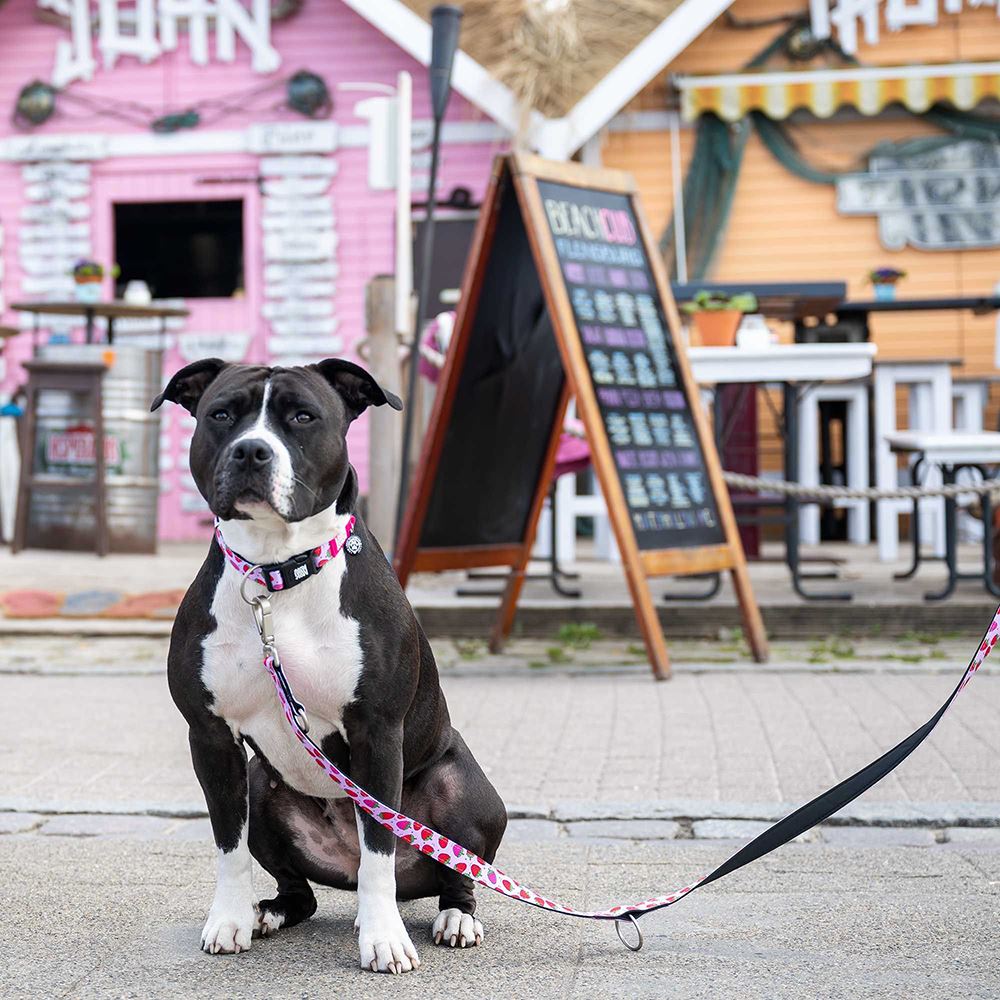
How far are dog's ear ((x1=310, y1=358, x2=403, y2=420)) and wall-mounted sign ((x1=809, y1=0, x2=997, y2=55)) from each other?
9.87 m

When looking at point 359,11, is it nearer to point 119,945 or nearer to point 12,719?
point 12,719

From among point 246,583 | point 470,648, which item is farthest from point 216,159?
point 246,583

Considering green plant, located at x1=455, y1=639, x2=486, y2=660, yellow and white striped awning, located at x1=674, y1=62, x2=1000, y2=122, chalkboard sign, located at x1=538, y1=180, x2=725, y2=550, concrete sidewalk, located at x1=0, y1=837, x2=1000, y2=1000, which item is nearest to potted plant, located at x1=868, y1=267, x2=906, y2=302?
yellow and white striped awning, located at x1=674, y1=62, x2=1000, y2=122

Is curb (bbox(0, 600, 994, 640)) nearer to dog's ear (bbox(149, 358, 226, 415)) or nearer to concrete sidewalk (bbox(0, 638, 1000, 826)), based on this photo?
concrete sidewalk (bbox(0, 638, 1000, 826))

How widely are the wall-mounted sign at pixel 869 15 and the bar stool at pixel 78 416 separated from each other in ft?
20.1

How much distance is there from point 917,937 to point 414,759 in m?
1.04

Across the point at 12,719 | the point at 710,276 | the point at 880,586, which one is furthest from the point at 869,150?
the point at 12,719

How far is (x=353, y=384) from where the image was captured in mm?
2998

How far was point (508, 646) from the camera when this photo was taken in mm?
7148

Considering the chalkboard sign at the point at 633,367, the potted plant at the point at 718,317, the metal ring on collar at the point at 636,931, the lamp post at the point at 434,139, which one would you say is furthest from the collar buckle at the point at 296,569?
the lamp post at the point at 434,139

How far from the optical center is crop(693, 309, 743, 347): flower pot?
24.7 ft

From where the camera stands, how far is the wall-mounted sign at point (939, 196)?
38.9 ft

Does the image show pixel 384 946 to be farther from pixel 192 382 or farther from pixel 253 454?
pixel 192 382

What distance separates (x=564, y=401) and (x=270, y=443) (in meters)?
4.14
